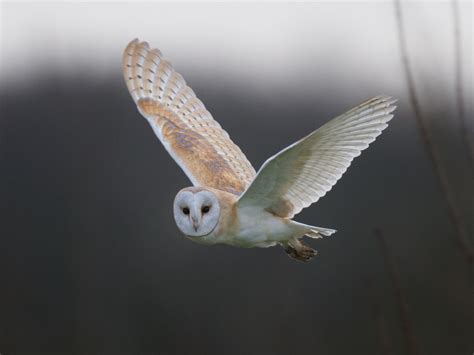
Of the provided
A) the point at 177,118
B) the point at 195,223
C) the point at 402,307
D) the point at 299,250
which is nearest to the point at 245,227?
the point at 195,223

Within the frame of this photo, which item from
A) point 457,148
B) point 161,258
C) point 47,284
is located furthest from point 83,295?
point 457,148

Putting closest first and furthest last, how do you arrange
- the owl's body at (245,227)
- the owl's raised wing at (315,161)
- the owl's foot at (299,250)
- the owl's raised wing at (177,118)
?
the owl's raised wing at (315,161) → the owl's body at (245,227) → the owl's foot at (299,250) → the owl's raised wing at (177,118)

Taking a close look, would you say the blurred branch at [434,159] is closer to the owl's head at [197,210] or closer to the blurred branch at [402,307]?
the blurred branch at [402,307]

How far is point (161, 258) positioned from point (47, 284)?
10.0 ft

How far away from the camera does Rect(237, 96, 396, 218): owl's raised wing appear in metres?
4.79

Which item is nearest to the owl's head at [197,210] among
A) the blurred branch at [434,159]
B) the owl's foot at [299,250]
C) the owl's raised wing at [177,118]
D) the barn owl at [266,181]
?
the barn owl at [266,181]

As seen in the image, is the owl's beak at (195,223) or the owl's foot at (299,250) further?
the owl's foot at (299,250)

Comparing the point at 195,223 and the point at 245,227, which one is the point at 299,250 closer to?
the point at 245,227

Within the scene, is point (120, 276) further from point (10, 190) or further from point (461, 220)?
point (461, 220)

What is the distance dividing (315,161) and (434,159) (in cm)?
200

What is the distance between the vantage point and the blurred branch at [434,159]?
2949 millimetres

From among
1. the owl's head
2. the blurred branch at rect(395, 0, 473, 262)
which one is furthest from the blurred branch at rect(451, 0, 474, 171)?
the owl's head

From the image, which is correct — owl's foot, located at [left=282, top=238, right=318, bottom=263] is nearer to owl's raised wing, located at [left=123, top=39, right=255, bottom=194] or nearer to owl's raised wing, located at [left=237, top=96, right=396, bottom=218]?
owl's raised wing, located at [left=237, top=96, right=396, bottom=218]

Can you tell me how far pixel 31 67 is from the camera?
2700 cm
